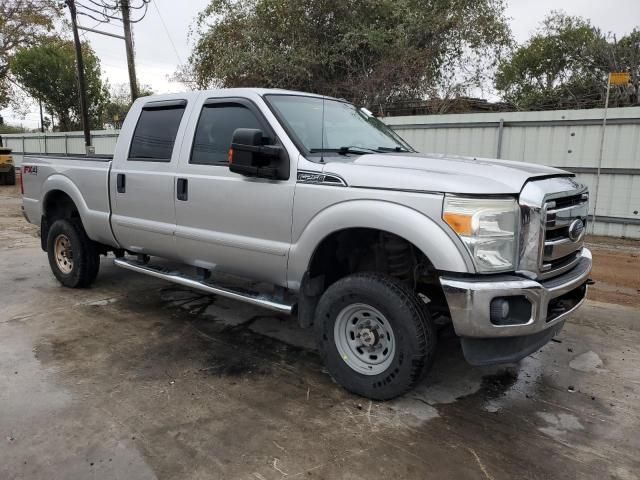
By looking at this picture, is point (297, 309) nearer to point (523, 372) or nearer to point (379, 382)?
point (379, 382)

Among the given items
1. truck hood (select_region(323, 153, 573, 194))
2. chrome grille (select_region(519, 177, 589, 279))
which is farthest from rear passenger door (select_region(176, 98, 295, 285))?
→ chrome grille (select_region(519, 177, 589, 279))

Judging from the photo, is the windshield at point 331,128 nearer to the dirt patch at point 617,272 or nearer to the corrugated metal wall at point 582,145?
the dirt patch at point 617,272

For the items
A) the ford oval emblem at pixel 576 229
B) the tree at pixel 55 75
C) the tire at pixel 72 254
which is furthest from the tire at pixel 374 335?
the tree at pixel 55 75

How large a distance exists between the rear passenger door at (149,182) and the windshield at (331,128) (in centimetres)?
108

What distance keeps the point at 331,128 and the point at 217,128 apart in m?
0.95

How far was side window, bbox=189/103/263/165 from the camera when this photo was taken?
13.4ft

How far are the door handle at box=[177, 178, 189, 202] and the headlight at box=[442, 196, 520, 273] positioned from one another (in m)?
2.30

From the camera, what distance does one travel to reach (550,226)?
308 centimetres

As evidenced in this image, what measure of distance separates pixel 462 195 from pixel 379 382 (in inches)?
52.4

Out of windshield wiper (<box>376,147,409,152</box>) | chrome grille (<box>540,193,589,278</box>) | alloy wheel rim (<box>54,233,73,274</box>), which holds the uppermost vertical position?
windshield wiper (<box>376,147,409,152</box>)

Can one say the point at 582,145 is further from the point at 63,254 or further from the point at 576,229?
the point at 63,254

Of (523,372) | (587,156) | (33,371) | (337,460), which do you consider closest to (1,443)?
(33,371)

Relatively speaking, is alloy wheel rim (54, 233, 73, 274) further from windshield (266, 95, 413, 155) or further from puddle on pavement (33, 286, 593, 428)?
windshield (266, 95, 413, 155)

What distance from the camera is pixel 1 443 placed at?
2.91 meters
